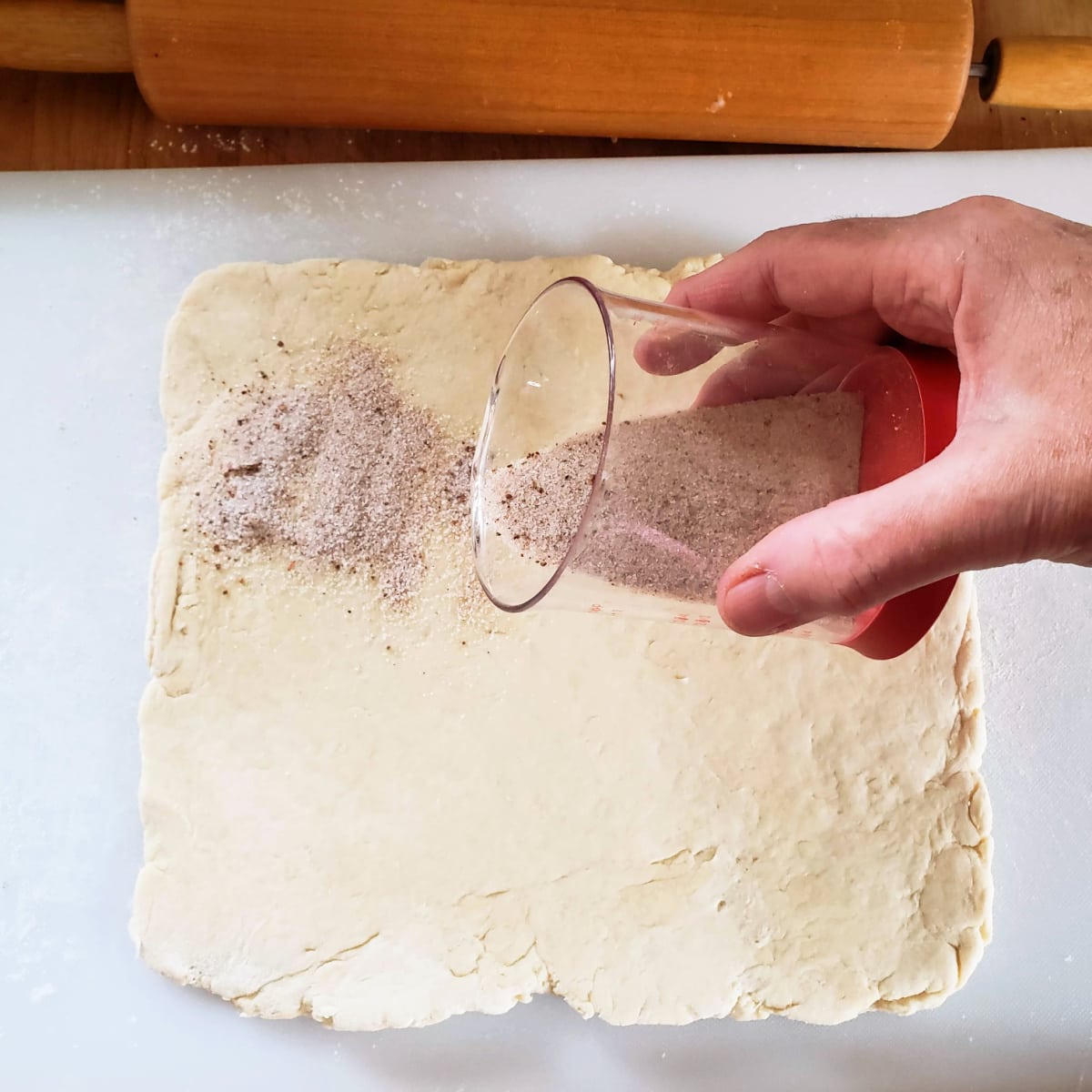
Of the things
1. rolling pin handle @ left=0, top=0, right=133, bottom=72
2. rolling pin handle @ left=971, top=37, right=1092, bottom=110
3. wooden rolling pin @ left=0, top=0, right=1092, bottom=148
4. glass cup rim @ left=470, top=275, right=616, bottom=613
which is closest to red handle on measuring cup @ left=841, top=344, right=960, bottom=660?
glass cup rim @ left=470, top=275, right=616, bottom=613

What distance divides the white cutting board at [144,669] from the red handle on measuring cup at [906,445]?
0.46 meters

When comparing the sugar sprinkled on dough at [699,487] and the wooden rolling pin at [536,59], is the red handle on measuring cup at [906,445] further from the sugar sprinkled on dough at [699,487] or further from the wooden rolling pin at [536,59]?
the wooden rolling pin at [536,59]

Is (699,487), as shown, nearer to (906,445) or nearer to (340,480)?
(906,445)

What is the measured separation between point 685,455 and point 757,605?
0.48ft

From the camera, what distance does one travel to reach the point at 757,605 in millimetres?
851

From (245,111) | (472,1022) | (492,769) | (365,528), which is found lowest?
(472,1022)

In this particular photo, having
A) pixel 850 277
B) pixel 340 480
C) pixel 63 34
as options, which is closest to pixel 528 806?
pixel 340 480

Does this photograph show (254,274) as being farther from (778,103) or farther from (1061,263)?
(1061,263)

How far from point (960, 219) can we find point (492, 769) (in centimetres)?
81

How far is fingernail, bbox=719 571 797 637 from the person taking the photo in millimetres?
840

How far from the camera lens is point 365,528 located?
1.23 m

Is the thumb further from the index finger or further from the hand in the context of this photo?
the index finger

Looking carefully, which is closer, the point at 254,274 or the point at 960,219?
the point at 960,219

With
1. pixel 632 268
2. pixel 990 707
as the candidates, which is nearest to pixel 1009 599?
pixel 990 707
